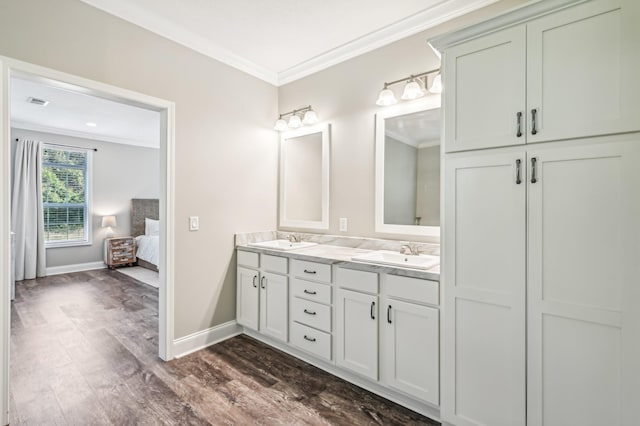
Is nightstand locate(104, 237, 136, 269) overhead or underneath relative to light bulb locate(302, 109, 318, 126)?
underneath

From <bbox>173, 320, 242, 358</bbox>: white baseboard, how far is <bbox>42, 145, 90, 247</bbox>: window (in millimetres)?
4756

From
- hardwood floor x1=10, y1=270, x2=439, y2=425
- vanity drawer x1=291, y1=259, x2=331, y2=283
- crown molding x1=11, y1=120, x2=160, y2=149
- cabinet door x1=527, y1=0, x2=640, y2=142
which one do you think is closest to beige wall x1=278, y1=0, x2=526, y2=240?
vanity drawer x1=291, y1=259, x2=331, y2=283

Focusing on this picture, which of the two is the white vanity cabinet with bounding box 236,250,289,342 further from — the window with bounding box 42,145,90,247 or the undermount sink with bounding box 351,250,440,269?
the window with bounding box 42,145,90,247

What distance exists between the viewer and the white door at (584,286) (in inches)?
51.1

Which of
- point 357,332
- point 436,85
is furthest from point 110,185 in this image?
point 436,85

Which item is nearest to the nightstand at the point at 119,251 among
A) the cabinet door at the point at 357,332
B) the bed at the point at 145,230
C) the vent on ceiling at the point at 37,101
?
the bed at the point at 145,230

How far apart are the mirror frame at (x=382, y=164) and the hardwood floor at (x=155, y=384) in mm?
1201

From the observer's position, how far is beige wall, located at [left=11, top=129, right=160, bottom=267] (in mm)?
5875

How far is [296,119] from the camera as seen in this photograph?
3180 millimetres

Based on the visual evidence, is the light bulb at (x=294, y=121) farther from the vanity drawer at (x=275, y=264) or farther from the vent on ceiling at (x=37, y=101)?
the vent on ceiling at (x=37, y=101)

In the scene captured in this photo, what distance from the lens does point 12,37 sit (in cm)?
181

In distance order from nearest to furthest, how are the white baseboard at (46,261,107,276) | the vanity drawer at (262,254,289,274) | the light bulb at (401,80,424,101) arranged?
the light bulb at (401,80,424,101) → the vanity drawer at (262,254,289,274) → the white baseboard at (46,261,107,276)

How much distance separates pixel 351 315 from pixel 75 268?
6084mm

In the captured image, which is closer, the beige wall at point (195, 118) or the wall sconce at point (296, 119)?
the beige wall at point (195, 118)
